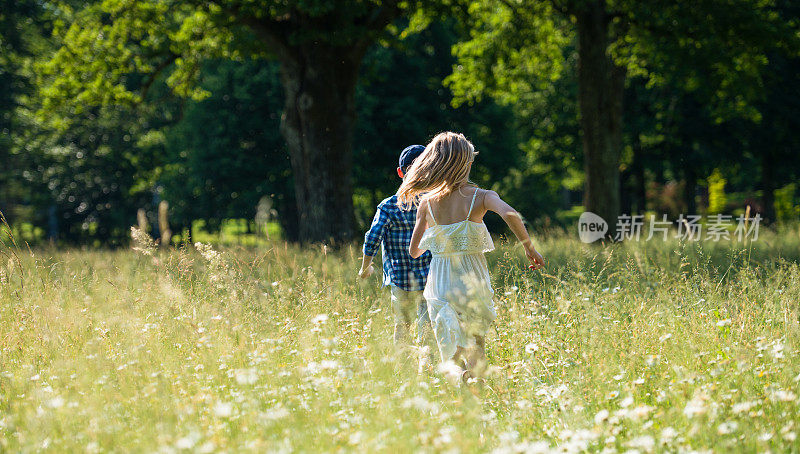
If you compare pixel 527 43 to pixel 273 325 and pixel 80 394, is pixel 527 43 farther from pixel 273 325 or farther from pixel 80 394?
pixel 80 394

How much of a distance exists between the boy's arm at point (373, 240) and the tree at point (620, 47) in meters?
8.34

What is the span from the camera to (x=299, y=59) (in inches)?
483

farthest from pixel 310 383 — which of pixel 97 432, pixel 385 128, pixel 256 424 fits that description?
pixel 385 128

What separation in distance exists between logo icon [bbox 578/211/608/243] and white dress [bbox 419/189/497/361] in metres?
7.78

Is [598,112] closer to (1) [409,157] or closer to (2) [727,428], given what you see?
(1) [409,157]

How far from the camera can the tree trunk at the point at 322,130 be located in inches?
477

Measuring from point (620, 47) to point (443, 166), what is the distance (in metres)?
12.8

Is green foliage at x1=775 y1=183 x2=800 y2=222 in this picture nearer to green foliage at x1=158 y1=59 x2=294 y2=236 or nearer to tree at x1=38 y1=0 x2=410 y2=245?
green foliage at x1=158 y1=59 x2=294 y2=236

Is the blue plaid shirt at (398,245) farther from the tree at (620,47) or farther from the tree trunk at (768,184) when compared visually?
the tree trunk at (768,184)

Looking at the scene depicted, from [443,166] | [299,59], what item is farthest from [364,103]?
[443,166]

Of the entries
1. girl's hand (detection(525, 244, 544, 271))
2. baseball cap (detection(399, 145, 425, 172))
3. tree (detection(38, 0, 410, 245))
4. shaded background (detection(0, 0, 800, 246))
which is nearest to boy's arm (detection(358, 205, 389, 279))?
baseball cap (detection(399, 145, 425, 172))

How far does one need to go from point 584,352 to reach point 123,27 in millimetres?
12397

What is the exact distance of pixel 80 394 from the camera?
4.11 metres

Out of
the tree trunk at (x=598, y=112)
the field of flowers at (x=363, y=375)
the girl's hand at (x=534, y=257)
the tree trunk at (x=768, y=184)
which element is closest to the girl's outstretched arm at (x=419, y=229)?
the field of flowers at (x=363, y=375)
